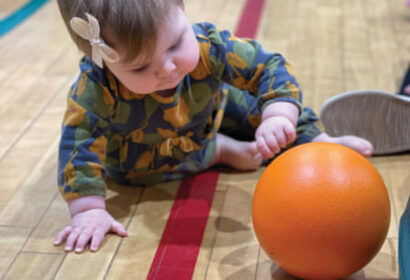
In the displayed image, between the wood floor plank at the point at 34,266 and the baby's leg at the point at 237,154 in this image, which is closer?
the wood floor plank at the point at 34,266

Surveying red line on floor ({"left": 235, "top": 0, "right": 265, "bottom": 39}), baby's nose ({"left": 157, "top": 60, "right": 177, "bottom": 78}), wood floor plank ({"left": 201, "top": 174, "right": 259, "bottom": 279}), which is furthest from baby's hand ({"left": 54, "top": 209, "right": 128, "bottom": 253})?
red line on floor ({"left": 235, "top": 0, "right": 265, "bottom": 39})

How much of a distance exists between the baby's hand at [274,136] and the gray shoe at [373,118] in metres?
0.38

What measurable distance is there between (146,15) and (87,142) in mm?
355

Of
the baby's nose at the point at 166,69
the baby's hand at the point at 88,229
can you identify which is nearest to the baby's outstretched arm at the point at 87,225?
the baby's hand at the point at 88,229

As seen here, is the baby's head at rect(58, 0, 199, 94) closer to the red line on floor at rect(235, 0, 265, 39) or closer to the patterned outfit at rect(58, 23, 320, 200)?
the patterned outfit at rect(58, 23, 320, 200)

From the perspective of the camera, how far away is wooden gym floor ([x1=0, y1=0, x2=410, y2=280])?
1140 millimetres

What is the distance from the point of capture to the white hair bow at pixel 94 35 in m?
1.01

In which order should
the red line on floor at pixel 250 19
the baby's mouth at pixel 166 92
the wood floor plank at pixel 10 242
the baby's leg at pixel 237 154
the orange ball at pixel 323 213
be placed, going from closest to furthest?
the orange ball at pixel 323 213 < the wood floor plank at pixel 10 242 < the baby's mouth at pixel 166 92 < the baby's leg at pixel 237 154 < the red line on floor at pixel 250 19

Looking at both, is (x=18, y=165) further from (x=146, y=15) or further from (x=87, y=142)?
(x=146, y=15)

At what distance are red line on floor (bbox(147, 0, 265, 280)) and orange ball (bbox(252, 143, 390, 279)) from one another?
22 cm

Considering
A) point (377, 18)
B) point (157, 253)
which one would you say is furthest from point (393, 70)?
point (157, 253)

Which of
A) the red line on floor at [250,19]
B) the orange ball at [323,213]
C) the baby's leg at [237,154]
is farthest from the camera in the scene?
→ the red line on floor at [250,19]

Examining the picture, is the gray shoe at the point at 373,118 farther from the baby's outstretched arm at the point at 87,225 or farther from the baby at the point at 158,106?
the baby's outstretched arm at the point at 87,225

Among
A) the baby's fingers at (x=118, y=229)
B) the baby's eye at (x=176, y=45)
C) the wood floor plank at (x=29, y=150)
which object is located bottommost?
the wood floor plank at (x=29, y=150)
